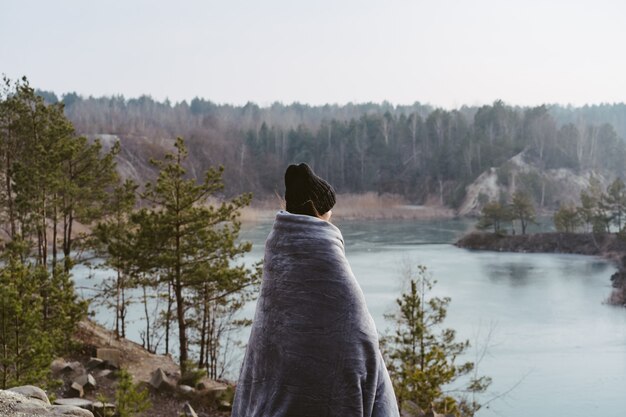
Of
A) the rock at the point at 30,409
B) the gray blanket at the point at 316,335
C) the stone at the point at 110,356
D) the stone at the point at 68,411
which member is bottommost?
the stone at the point at 110,356

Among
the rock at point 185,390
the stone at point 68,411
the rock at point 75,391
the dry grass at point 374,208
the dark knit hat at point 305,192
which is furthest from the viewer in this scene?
the dry grass at point 374,208

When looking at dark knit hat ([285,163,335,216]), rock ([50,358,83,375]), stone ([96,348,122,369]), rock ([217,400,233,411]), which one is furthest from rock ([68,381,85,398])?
dark knit hat ([285,163,335,216])

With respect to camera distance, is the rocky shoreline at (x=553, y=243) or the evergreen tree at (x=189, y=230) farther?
the rocky shoreline at (x=553, y=243)

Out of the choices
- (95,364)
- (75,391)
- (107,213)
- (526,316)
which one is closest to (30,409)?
(75,391)

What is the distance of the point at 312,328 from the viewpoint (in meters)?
2.35

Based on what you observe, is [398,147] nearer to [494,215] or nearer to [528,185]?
[528,185]

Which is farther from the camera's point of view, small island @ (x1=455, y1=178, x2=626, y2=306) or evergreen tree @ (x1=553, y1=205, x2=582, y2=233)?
evergreen tree @ (x1=553, y1=205, x2=582, y2=233)

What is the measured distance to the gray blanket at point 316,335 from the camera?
2.33 metres

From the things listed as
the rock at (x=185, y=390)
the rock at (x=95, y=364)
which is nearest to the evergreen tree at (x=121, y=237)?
the rock at (x=95, y=364)

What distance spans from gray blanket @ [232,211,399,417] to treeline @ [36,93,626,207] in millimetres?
71375

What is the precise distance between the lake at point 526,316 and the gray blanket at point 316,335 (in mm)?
13855

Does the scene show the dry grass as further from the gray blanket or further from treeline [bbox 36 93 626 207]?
the gray blanket

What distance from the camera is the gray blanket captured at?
2.33 meters

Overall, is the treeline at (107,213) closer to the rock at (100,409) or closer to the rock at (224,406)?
the rock at (100,409)
